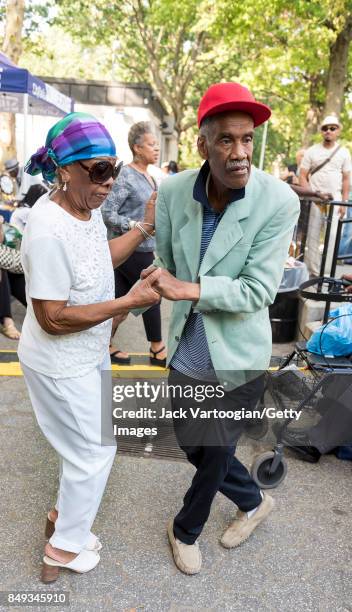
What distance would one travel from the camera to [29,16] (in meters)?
20.1

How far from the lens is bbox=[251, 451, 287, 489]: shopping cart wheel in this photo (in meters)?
2.88

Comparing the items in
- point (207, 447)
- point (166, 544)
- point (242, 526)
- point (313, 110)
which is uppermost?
point (313, 110)

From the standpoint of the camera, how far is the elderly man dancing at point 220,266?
1.91 m

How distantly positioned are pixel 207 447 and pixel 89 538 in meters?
0.76

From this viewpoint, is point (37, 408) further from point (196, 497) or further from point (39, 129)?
point (39, 129)

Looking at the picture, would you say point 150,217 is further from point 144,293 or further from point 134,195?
point 134,195

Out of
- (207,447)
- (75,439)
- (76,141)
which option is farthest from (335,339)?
(76,141)

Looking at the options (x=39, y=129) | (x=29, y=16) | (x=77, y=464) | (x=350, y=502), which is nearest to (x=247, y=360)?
(x=77, y=464)

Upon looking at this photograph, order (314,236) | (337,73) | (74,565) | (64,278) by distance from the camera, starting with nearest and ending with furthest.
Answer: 1. (64,278)
2. (74,565)
3. (314,236)
4. (337,73)

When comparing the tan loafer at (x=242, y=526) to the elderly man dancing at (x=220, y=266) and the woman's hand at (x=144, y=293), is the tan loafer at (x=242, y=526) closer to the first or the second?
the elderly man dancing at (x=220, y=266)

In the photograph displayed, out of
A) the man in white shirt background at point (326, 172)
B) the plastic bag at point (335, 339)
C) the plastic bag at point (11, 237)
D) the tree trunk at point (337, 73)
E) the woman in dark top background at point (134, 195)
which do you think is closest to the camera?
the plastic bag at point (335, 339)

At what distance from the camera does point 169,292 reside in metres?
1.89

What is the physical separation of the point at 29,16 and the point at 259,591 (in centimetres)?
2245

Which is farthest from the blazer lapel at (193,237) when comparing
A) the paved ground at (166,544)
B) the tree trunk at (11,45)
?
the tree trunk at (11,45)
